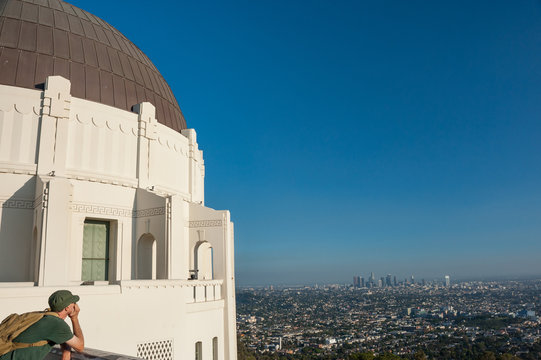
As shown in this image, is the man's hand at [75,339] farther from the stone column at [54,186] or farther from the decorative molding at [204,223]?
the decorative molding at [204,223]

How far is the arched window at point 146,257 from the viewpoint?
54.5 feet

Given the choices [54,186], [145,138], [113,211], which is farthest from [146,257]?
[54,186]

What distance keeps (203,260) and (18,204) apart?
832 cm

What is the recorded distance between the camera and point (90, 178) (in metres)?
15.8

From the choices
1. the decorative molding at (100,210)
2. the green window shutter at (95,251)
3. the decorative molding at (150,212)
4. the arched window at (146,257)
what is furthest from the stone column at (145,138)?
the green window shutter at (95,251)

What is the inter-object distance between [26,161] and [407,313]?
117214 millimetres

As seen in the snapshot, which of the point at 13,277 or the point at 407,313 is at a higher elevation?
the point at 13,277

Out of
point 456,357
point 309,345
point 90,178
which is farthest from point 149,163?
point 309,345

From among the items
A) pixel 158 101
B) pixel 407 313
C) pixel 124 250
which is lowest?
pixel 407 313

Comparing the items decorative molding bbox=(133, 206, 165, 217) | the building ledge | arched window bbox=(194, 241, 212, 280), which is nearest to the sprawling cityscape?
arched window bbox=(194, 241, 212, 280)

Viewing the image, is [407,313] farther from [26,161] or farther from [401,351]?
[26,161]

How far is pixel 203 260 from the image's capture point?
20.4 meters

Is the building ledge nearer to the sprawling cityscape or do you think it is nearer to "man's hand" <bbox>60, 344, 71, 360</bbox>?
"man's hand" <bbox>60, 344, 71, 360</bbox>

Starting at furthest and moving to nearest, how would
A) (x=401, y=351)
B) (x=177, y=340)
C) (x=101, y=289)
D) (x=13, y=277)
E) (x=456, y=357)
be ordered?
(x=401, y=351)
(x=456, y=357)
(x=13, y=277)
(x=177, y=340)
(x=101, y=289)
